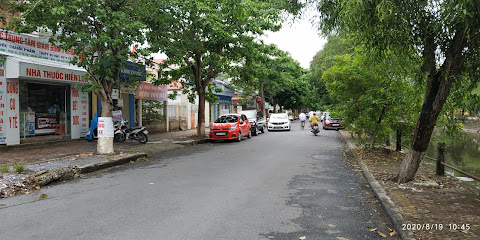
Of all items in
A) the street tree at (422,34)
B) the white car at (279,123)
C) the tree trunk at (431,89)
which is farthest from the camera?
the white car at (279,123)

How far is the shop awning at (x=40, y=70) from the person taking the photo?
12688 mm

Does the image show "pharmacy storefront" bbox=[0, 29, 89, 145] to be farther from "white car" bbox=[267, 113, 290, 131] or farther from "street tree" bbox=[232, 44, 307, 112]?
"white car" bbox=[267, 113, 290, 131]

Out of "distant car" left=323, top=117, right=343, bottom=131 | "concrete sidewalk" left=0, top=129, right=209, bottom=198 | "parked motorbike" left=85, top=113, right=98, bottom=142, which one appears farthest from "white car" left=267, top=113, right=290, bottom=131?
"parked motorbike" left=85, top=113, right=98, bottom=142

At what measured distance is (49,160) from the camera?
32.3 ft

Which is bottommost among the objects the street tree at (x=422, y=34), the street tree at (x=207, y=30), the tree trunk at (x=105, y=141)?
the tree trunk at (x=105, y=141)

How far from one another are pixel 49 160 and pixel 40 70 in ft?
17.9

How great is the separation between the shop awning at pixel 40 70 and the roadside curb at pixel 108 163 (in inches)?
128

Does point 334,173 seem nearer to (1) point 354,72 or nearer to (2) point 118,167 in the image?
(1) point 354,72

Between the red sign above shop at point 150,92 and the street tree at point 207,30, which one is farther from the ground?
the street tree at point 207,30

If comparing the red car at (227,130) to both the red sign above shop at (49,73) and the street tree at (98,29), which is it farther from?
the street tree at (98,29)

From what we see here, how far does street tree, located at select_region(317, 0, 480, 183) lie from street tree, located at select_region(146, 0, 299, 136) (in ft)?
20.9

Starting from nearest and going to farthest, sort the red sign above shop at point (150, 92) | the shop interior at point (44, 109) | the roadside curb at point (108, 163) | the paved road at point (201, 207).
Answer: the paved road at point (201, 207), the roadside curb at point (108, 163), the shop interior at point (44, 109), the red sign above shop at point (150, 92)

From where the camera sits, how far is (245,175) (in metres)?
8.16
